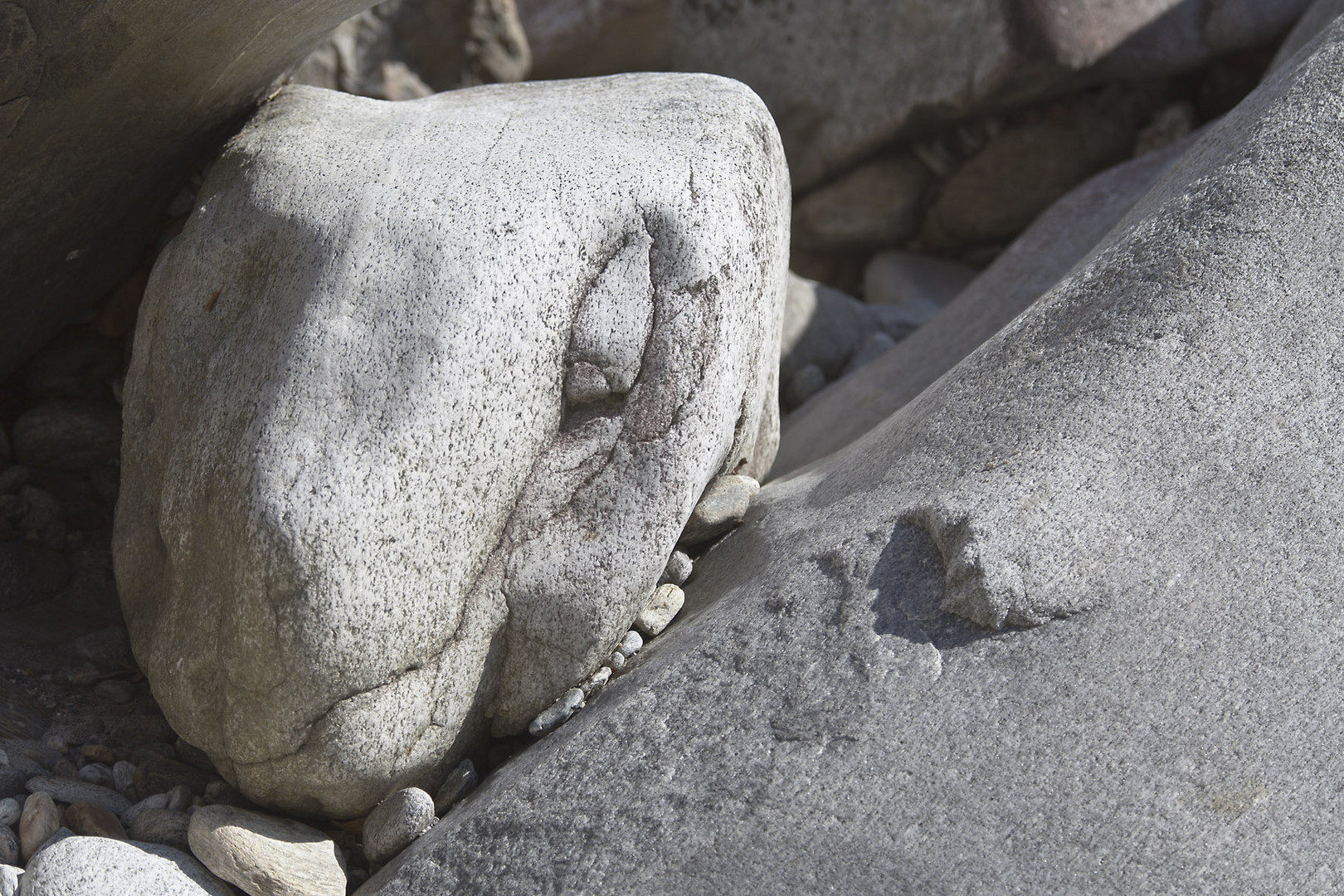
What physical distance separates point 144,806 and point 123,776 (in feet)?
0.34

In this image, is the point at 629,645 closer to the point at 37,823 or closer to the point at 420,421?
the point at 420,421

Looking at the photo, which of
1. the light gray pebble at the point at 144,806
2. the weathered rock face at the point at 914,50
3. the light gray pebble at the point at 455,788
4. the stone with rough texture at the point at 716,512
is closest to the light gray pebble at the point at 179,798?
the light gray pebble at the point at 144,806

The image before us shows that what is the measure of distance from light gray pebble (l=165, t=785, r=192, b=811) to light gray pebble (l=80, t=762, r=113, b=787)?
118 millimetres

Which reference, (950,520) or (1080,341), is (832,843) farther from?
(1080,341)

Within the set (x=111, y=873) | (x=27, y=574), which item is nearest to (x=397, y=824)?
(x=111, y=873)

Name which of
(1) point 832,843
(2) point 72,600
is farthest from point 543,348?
(2) point 72,600

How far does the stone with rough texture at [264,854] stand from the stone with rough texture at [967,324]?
1.47m

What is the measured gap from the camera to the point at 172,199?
2.30 metres

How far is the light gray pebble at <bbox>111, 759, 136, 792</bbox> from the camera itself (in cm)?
187

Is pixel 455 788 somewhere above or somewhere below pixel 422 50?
below

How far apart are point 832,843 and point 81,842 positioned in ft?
3.69

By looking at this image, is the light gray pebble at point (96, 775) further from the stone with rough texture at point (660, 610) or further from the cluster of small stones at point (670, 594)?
the stone with rough texture at point (660, 610)

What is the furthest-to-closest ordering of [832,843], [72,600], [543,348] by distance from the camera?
[72,600]
[543,348]
[832,843]

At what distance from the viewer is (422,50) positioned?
3.91 meters
